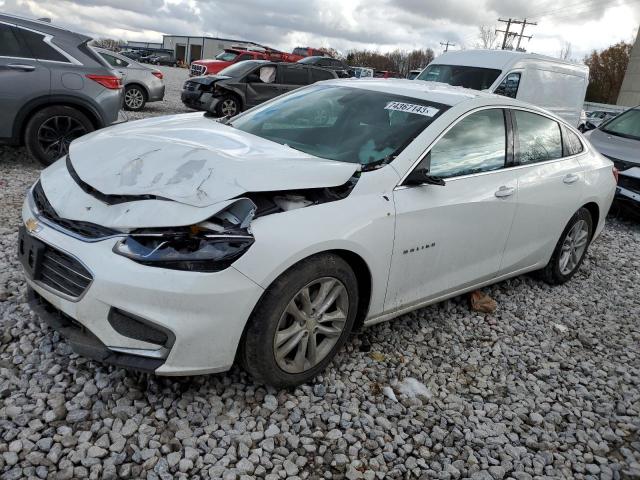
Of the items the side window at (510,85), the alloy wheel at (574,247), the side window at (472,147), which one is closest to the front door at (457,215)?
the side window at (472,147)

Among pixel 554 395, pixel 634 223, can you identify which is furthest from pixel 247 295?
pixel 634 223

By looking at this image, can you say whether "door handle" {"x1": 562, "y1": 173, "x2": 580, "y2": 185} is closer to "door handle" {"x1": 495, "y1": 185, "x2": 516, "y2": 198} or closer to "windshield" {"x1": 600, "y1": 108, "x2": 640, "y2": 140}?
"door handle" {"x1": 495, "y1": 185, "x2": 516, "y2": 198}

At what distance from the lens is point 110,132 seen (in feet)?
11.1

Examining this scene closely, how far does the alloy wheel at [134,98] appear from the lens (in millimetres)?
12719

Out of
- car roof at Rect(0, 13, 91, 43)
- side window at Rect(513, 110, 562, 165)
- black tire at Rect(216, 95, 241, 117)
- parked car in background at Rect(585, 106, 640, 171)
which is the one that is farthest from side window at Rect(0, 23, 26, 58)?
parked car in background at Rect(585, 106, 640, 171)

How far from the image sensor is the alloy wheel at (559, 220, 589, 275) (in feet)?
15.7

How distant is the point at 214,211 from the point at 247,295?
410 millimetres

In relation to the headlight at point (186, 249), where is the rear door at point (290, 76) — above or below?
above

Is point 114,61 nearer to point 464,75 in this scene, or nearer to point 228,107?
point 228,107

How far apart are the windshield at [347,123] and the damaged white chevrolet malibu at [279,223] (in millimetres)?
14

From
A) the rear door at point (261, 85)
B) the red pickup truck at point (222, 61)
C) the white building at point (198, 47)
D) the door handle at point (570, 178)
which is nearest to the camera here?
the door handle at point (570, 178)

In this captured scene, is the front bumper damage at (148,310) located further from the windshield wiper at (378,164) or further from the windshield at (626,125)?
the windshield at (626,125)

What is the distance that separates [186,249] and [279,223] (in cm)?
45

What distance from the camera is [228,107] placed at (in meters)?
13.2
